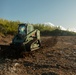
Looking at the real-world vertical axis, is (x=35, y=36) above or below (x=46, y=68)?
above

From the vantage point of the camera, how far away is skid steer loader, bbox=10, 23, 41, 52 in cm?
1422

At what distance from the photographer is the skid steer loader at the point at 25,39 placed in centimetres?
1422

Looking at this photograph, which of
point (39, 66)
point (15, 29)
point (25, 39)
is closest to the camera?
point (39, 66)

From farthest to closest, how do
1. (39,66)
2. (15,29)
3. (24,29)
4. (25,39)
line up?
1. (15,29)
2. (24,29)
3. (25,39)
4. (39,66)

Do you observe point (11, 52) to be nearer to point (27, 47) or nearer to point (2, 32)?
point (27, 47)

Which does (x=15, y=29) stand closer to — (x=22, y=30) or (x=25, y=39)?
(x=22, y=30)

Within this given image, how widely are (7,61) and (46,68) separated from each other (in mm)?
2608

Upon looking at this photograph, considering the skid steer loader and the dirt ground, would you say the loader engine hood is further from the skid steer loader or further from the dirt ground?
the dirt ground

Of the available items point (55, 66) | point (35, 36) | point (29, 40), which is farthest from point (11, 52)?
point (55, 66)

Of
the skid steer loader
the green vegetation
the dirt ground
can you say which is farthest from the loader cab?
the green vegetation

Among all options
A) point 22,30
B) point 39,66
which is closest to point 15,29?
point 22,30

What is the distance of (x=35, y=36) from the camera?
16.2 meters

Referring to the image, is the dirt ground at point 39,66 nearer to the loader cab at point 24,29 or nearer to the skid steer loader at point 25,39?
the skid steer loader at point 25,39

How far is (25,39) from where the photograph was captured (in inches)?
573
